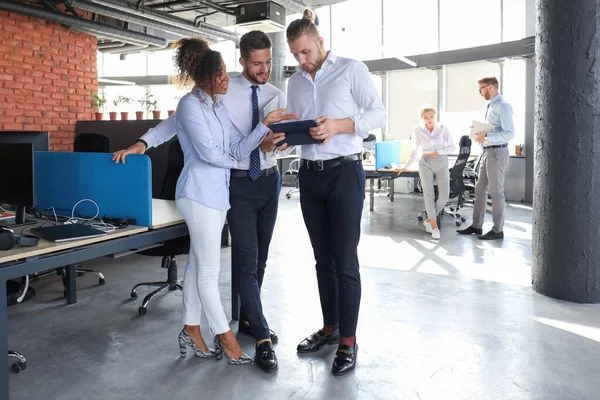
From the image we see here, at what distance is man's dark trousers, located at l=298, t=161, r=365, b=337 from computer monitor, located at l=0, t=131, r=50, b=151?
190 centimetres

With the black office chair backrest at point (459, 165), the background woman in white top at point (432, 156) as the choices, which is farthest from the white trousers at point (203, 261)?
the black office chair backrest at point (459, 165)

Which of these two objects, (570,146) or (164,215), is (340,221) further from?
(570,146)

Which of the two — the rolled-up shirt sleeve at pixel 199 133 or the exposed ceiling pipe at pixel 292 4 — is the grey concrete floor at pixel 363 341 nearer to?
the rolled-up shirt sleeve at pixel 199 133

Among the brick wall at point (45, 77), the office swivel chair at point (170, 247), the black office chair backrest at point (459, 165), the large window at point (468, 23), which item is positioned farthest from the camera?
the large window at point (468, 23)

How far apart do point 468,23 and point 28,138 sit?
9.69 metres

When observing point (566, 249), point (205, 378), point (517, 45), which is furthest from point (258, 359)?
point (517, 45)

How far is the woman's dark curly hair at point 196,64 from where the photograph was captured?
8.24 feet

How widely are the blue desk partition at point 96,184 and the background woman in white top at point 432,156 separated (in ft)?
14.1

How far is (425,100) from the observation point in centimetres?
1193

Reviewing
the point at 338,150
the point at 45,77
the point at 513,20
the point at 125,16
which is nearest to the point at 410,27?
the point at 513,20

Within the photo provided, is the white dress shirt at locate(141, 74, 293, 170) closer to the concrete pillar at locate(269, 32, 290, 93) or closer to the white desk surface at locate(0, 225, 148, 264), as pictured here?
the white desk surface at locate(0, 225, 148, 264)

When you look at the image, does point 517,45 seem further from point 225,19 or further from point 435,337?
point 435,337

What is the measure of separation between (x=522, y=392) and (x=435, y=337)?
734 mm

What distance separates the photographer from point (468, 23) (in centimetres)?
1101
